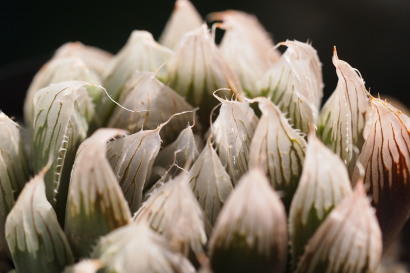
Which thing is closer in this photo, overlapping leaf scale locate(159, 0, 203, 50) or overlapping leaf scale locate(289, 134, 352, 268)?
overlapping leaf scale locate(289, 134, 352, 268)

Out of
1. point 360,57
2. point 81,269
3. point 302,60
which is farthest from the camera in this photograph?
point 360,57

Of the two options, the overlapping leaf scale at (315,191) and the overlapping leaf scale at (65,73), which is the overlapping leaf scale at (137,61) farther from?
the overlapping leaf scale at (315,191)

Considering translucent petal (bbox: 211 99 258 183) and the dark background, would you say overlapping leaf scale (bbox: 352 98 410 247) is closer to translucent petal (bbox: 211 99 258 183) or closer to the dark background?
translucent petal (bbox: 211 99 258 183)

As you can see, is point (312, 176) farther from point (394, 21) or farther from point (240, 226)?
point (394, 21)

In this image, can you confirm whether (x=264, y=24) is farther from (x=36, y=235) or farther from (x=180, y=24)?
(x=36, y=235)

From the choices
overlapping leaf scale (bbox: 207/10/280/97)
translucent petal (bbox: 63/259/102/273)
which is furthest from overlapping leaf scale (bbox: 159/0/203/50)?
translucent petal (bbox: 63/259/102/273)

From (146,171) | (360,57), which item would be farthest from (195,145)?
(360,57)
